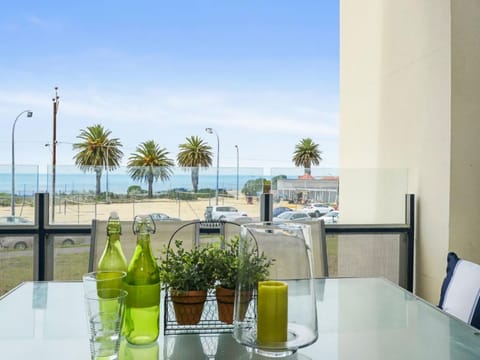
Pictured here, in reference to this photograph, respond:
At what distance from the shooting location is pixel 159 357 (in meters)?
1.25

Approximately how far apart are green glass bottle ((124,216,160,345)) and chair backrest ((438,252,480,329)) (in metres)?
1.25

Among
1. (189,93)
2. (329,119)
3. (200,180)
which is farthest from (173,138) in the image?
(200,180)

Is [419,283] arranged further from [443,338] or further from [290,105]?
[290,105]

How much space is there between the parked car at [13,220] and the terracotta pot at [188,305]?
2.16m

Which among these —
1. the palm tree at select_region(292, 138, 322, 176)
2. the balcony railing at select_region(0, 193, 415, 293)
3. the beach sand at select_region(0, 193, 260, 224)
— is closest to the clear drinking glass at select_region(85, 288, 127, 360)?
the balcony railing at select_region(0, 193, 415, 293)

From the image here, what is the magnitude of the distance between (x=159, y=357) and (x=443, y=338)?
89 centimetres

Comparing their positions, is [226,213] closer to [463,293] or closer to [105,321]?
[463,293]

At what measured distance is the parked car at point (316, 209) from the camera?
358 cm

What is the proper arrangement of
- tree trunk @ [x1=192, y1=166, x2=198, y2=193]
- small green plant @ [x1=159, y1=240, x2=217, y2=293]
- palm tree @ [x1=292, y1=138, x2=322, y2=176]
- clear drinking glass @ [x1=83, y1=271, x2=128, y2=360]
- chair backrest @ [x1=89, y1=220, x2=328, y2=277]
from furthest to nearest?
palm tree @ [x1=292, y1=138, x2=322, y2=176] → tree trunk @ [x1=192, y1=166, x2=198, y2=193] → chair backrest @ [x1=89, y1=220, x2=328, y2=277] → small green plant @ [x1=159, y1=240, x2=217, y2=293] → clear drinking glass @ [x1=83, y1=271, x2=128, y2=360]

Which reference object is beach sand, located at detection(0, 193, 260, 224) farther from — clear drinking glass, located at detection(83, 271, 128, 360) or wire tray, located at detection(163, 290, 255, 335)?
clear drinking glass, located at detection(83, 271, 128, 360)

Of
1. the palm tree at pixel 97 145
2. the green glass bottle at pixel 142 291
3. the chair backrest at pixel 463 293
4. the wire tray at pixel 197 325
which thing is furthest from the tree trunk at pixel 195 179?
the palm tree at pixel 97 145

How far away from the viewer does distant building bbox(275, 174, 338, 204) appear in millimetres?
3570

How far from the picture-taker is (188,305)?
4.57ft

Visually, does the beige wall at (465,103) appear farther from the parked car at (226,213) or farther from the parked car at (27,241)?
the parked car at (27,241)
